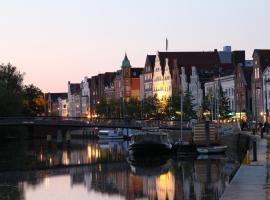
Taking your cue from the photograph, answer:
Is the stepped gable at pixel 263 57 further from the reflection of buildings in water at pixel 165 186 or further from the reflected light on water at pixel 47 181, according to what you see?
the reflected light on water at pixel 47 181

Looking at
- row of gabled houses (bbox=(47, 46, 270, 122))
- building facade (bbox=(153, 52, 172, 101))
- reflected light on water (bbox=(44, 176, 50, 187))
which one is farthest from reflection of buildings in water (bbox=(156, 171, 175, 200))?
building facade (bbox=(153, 52, 172, 101))

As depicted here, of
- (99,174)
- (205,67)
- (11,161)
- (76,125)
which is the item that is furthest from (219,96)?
(99,174)

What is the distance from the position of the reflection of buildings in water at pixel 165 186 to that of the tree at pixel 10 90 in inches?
2554

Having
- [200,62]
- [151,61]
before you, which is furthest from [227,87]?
[151,61]

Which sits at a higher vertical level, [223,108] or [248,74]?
[248,74]

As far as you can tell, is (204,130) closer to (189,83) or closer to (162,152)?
(162,152)

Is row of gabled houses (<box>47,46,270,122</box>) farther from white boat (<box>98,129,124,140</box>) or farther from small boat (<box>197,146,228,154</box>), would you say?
small boat (<box>197,146,228,154</box>)

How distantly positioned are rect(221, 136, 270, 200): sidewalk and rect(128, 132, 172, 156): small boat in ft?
94.0

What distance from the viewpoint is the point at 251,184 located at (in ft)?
124

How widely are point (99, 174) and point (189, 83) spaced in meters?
97.1

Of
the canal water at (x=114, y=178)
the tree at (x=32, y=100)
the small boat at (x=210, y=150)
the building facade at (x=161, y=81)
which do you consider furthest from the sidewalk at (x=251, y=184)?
the building facade at (x=161, y=81)

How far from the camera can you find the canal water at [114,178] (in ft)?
157

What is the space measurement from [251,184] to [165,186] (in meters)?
14.6

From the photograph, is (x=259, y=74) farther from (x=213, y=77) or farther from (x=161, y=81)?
(x=161, y=81)
